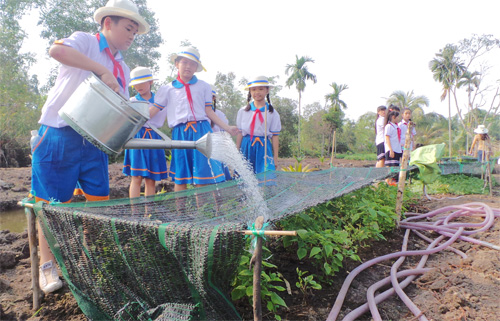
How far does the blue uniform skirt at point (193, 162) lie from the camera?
3.07 m

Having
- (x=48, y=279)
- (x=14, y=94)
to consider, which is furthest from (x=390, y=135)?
(x=14, y=94)

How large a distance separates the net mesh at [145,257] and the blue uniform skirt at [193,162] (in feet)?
3.29

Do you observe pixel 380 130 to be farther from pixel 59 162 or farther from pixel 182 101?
pixel 59 162

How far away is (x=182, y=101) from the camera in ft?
10.00

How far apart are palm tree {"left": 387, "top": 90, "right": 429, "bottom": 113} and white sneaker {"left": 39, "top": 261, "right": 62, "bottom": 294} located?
105 feet

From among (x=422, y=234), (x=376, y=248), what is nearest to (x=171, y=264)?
(x=376, y=248)

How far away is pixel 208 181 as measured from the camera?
10.2 ft

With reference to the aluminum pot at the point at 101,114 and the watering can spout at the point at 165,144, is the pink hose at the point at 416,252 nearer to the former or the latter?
the watering can spout at the point at 165,144

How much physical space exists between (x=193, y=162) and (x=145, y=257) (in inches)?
67.3

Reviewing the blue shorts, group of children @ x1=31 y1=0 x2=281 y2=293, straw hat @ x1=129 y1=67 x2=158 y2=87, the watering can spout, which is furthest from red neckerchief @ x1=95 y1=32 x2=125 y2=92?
straw hat @ x1=129 y1=67 x2=158 y2=87

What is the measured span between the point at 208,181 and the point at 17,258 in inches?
69.6

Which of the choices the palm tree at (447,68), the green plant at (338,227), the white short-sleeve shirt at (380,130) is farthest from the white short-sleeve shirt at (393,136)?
the palm tree at (447,68)

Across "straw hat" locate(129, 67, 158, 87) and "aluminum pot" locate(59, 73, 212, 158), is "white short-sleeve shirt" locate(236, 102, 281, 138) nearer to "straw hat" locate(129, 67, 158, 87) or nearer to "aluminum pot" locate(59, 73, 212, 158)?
"straw hat" locate(129, 67, 158, 87)

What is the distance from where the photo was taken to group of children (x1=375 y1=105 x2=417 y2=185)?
5.58 meters
